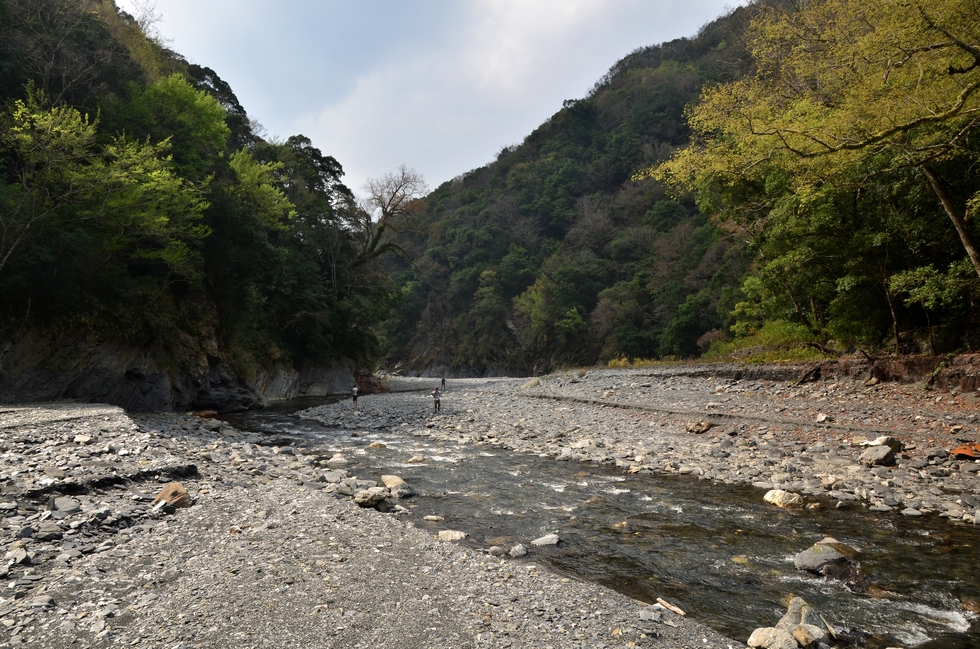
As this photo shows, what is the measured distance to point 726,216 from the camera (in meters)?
22.2

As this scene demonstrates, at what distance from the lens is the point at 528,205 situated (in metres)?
79.4

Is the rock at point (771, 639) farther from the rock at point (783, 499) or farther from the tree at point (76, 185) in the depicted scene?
the tree at point (76, 185)

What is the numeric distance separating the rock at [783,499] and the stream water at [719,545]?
0.18 m

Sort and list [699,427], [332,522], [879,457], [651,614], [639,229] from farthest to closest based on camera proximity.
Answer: [639,229] < [699,427] < [879,457] < [332,522] < [651,614]

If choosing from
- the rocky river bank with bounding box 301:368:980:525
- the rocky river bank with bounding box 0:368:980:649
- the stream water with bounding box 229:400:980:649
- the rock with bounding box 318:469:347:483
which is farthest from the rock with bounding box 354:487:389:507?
the rocky river bank with bounding box 301:368:980:525

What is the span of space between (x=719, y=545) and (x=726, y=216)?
19308 mm

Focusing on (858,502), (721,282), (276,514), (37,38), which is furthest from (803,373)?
(37,38)

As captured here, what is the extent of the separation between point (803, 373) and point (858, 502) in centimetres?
1035

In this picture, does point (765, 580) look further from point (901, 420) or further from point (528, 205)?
point (528, 205)

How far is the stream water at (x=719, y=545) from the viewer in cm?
453

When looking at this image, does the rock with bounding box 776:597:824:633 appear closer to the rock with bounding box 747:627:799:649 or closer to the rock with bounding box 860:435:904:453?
the rock with bounding box 747:627:799:649

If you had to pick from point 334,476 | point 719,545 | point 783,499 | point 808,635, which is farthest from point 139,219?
point 808,635

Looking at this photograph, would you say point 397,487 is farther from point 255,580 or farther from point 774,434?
point 774,434

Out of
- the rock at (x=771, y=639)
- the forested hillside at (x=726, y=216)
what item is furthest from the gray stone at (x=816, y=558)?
the forested hillside at (x=726, y=216)
